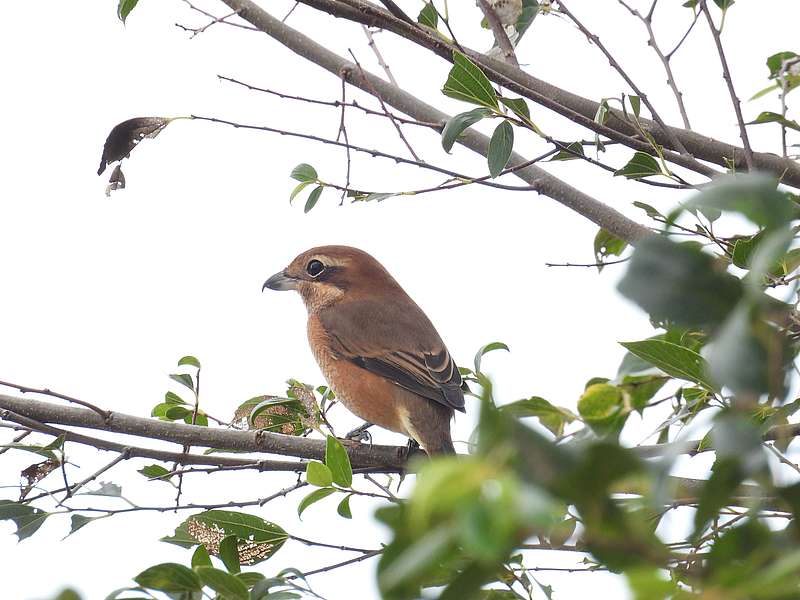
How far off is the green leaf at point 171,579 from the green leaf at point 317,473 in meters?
0.65

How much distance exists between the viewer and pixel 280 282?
4.79 m

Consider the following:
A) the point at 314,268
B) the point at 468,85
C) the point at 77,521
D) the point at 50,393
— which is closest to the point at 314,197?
the point at 468,85

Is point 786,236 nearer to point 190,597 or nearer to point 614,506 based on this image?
point 614,506

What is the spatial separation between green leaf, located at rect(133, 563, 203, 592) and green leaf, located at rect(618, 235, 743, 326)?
3.07 ft

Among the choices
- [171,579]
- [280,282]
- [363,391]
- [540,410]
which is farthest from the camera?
[280,282]

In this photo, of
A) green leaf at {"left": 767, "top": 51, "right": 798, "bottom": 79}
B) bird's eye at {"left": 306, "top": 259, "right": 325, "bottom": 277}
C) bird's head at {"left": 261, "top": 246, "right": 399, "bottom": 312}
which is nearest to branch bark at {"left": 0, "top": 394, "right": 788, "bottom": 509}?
green leaf at {"left": 767, "top": 51, "right": 798, "bottom": 79}

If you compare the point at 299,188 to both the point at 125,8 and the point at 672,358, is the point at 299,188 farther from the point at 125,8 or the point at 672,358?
the point at 672,358

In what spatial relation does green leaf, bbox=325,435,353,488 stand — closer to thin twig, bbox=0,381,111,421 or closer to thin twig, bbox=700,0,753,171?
thin twig, bbox=0,381,111,421

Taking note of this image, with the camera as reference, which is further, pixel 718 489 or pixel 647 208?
pixel 647 208

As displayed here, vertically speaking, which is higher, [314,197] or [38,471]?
[314,197]

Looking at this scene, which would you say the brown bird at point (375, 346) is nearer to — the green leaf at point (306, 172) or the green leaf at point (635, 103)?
the green leaf at point (306, 172)

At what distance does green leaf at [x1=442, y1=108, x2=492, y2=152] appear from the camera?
2.26 m

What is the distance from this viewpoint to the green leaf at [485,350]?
271 cm

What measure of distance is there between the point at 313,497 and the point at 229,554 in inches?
8.7
